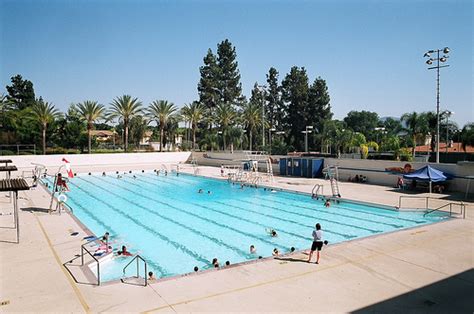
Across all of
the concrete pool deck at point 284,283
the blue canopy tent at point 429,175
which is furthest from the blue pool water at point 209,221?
the blue canopy tent at point 429,175

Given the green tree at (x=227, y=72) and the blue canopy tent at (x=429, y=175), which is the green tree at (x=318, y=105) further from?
the blue canopy tent at (x=429, y=175)

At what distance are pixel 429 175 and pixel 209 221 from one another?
13.1 m

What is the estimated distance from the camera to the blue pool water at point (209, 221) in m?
12.1

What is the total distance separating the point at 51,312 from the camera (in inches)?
247

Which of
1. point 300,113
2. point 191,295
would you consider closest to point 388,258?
point 191,295

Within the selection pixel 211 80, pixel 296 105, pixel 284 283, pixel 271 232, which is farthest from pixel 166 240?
pixel 211 80

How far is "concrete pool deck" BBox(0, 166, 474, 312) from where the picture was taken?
6.59m

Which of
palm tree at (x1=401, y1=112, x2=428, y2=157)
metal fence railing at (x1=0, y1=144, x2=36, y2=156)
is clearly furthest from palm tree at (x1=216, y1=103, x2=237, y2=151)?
metal fence railing at (x1=0, y1=144, x2=36, y2=156)

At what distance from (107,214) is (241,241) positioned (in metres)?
8.46

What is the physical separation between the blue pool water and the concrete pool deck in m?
2.08

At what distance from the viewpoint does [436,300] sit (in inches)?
271

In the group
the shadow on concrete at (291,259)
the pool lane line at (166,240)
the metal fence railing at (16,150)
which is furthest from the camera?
the metal fence railing at (16,150)

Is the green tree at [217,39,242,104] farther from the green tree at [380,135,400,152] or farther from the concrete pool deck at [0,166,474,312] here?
the concrete pool deck at [0,166,474,312]

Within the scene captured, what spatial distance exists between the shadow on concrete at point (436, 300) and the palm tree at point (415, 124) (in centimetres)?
4115
